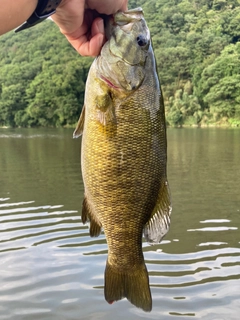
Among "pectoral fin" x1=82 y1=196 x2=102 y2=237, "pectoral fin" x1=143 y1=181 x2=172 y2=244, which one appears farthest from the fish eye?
"pectoral fin" x1=82 y1=196 x2=102 y2=237

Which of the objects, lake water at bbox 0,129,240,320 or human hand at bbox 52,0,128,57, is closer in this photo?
human hand at bbox 52,0,128,57

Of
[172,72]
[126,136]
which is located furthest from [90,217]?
[172,72]

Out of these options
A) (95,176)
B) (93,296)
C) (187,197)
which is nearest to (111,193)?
(95,176)

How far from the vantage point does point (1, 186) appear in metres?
15.7

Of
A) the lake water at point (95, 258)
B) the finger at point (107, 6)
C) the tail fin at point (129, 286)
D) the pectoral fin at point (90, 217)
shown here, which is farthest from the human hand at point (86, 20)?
the lake water at point (95, 258)

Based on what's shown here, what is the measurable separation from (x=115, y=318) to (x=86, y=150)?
440cm

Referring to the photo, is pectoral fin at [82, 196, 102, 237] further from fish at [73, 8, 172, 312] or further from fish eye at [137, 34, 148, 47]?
fish eye at [137, 34, 148, 47]

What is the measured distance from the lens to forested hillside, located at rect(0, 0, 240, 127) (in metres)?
60.2

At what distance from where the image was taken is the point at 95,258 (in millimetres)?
7957

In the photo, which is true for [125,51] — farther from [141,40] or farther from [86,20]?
[86,20]

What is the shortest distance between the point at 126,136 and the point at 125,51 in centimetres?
44

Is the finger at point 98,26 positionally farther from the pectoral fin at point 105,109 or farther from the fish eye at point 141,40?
the pectoral fin at point 105,109

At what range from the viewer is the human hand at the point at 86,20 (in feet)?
7.03

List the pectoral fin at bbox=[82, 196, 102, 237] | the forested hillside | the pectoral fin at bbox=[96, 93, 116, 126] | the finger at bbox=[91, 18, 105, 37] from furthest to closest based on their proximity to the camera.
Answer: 1. the forested hillside
2. the pectoral fin at bbox=[82, 196, 102, 237]
3. the finger at bbox=[91, 18, 105, 37]
4. the pectoral fin at bbox=[96, 93, 116, 126]
